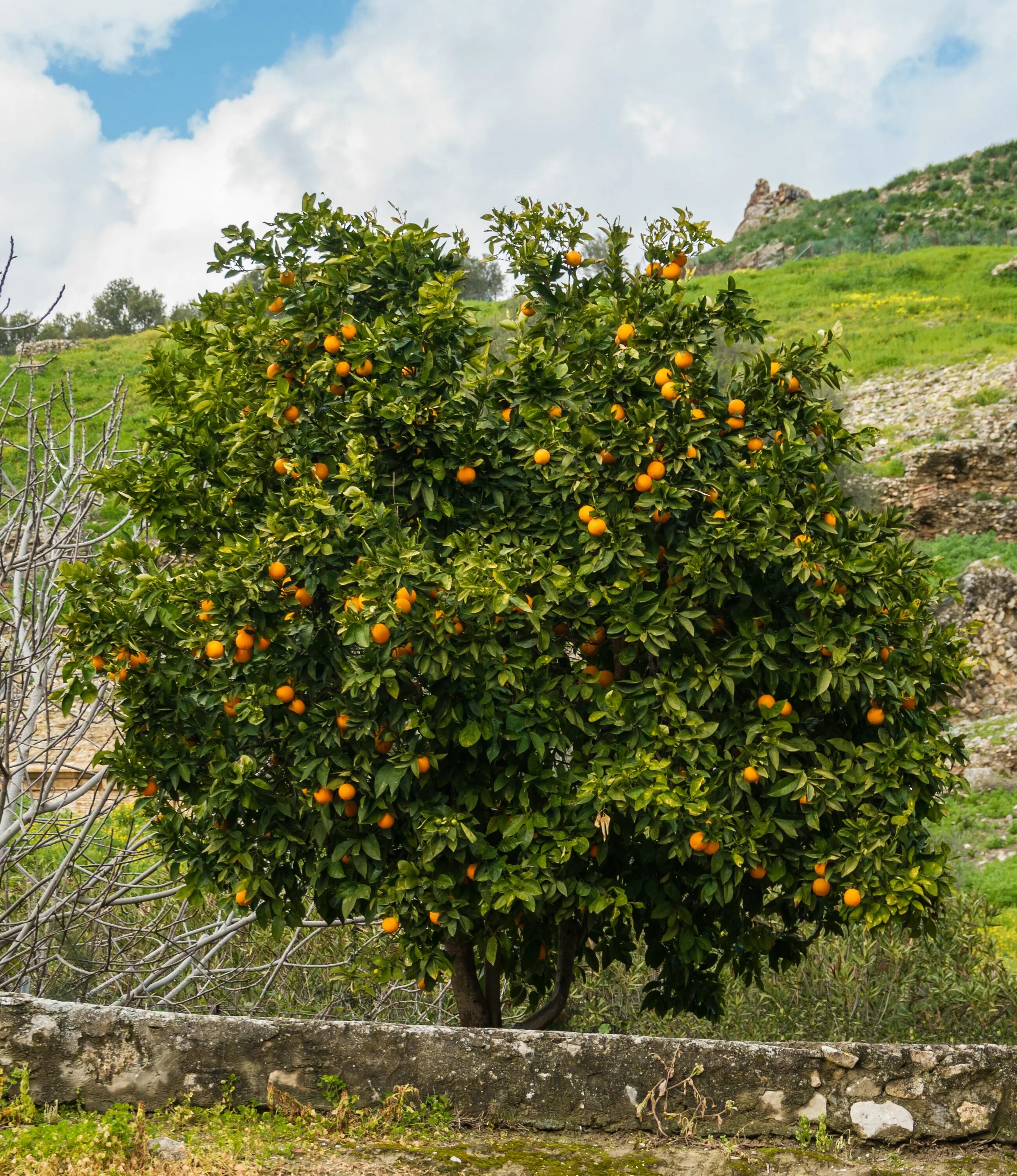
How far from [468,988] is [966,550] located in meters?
16.1

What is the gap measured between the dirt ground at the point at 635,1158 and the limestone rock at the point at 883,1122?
30 mm

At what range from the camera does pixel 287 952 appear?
521 cm

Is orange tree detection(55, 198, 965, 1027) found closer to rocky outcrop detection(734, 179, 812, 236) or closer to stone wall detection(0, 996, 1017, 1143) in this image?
stone wall detection(0, 996, 1017, 1143)

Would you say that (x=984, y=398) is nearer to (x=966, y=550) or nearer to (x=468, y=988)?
(x=966, y=550)

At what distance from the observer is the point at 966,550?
60.0 ft

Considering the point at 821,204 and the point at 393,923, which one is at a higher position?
the point at 821,204

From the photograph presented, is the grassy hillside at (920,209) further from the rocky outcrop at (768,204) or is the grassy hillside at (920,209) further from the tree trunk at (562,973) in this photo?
the tree trunk at (562,973)

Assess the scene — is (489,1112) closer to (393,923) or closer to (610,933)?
(393,923)

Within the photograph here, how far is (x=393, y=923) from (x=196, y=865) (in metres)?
0.86

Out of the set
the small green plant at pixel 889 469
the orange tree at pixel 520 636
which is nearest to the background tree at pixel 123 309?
the small green plant at pixel 889 469

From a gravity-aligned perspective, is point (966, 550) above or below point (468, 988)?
above

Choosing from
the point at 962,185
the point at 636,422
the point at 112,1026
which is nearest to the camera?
the point at 112,1026

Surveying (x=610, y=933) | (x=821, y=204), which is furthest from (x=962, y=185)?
(x=610, y=933)

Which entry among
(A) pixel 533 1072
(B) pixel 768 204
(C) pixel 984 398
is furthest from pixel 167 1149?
(B) pixel 768 204
